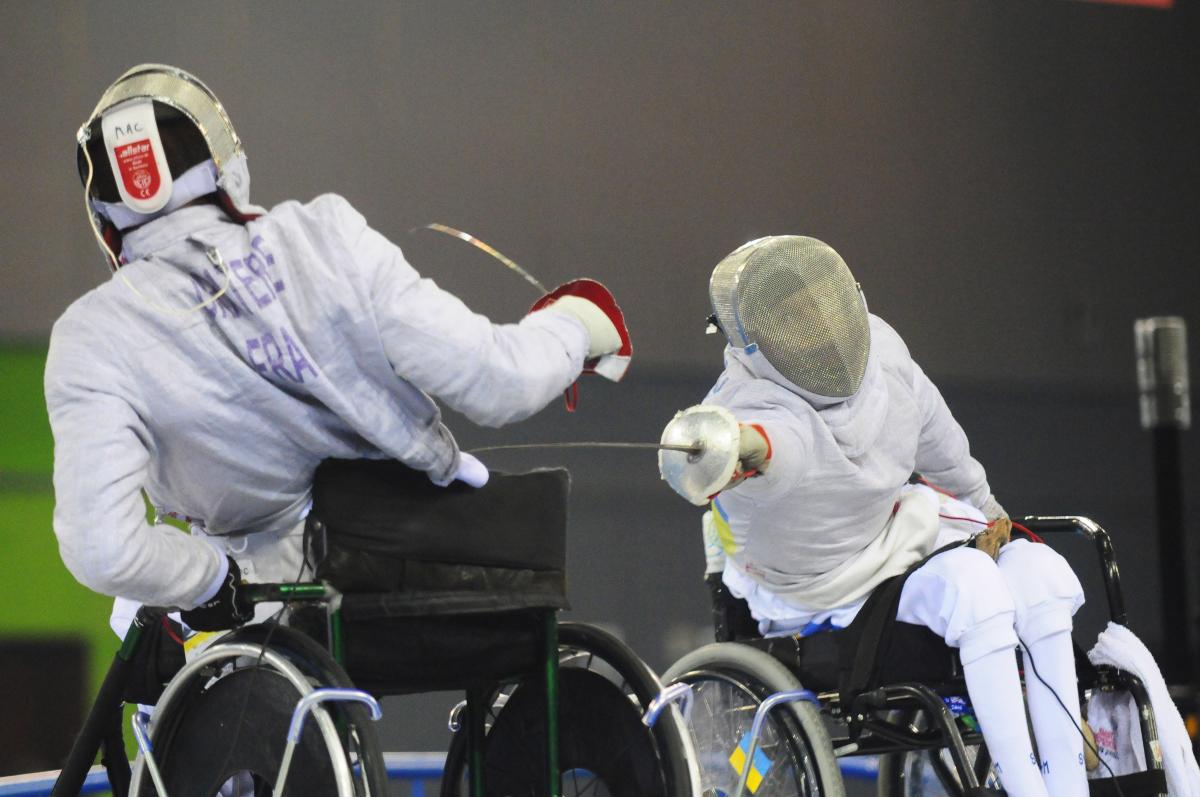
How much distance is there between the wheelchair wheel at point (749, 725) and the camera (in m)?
2.38

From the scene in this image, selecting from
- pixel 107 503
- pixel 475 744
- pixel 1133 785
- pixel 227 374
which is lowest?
pixel 1133 785

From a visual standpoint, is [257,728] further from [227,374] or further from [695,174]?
[695,174]

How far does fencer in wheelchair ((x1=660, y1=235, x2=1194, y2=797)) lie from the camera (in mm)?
2285

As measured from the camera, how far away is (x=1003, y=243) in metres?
6.05

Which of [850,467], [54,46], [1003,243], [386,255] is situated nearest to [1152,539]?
[1003,243]

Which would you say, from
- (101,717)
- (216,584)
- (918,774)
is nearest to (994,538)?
(918,774)

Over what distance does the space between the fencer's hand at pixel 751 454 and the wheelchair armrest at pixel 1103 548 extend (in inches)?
25.5

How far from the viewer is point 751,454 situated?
2.25 m

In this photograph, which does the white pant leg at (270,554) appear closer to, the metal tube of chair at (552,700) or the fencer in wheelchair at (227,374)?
the fencer in wheelchair at (227,374)

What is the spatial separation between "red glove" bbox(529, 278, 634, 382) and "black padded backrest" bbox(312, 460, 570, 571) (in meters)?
0.16

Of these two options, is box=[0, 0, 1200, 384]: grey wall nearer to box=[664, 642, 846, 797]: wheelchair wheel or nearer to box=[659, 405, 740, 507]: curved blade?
box=[664, 642, 846, 797]: wheelchair wheel

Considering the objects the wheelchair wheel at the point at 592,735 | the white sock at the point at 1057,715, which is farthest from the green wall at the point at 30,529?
the white sock at the point at 1057,715

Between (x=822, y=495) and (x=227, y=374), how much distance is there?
110 cm

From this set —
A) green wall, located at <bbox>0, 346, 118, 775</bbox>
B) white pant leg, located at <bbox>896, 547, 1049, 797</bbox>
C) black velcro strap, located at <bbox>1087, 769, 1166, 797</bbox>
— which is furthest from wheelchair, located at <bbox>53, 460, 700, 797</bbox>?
green wall, located at <bbox>0, 346, 118, 775</bbox>
